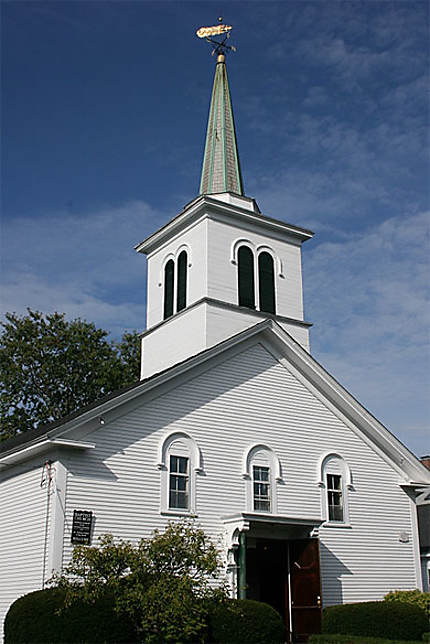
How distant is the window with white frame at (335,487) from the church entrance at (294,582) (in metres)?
1.81

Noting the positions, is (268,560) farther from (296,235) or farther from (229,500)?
(296,235)

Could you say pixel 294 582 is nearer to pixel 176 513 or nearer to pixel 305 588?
pixel 305 588

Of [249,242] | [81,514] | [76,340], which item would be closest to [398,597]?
[81,514]

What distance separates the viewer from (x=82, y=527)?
58.4 ft

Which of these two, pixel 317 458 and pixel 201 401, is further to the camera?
pixel 317 458

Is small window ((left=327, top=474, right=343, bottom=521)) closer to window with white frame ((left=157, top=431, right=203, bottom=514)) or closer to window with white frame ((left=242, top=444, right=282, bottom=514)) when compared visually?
window with white frame ((left=242, top=444, right=282, bottom=514))

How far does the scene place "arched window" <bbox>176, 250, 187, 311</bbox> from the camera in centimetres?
2634

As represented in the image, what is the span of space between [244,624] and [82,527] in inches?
174

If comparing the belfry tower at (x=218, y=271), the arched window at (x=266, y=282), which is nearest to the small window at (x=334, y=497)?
the belfry tower at (x=218, y=271)

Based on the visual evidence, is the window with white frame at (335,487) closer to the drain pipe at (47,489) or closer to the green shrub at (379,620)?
the green shrub at (379,620)

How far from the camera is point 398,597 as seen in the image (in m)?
22.1

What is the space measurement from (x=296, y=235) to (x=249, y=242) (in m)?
2.31

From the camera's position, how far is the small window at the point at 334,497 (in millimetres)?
22797

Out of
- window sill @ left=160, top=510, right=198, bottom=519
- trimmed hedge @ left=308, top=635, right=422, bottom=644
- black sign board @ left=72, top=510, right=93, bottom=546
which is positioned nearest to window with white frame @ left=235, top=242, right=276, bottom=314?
window sill @ left=160, top=510, right=198, bottom=519
